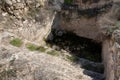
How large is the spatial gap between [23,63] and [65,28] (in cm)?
527

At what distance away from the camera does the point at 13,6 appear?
13688 millimetres

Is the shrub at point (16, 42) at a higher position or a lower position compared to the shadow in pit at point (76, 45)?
higher

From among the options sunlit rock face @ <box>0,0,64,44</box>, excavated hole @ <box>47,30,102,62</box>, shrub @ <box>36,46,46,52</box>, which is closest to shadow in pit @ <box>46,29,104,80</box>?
excavated hole @ <box>47,30,102,62</box>

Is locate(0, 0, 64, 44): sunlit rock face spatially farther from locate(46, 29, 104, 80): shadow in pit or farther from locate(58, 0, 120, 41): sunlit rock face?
locate(58, 0, 120, 41): sunlit rock face

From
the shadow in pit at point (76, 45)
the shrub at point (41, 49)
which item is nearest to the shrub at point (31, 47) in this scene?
the shrub at point (41, 49)

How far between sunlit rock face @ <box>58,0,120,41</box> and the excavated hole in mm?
310

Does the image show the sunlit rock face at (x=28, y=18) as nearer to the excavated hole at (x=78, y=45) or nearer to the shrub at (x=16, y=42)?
the excavated hole at (x=78, y=45)

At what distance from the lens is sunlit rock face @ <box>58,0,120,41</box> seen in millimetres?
14438

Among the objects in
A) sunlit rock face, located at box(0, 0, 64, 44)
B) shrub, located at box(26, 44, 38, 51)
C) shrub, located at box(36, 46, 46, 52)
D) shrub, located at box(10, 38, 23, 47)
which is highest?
sunlit rock face, located at box(0, 0, 64, 44)

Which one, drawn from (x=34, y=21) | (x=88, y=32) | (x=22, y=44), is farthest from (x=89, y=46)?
(x=22, y=44)

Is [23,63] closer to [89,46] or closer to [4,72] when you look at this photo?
[4,72]

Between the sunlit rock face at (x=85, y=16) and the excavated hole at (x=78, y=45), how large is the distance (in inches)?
12.2

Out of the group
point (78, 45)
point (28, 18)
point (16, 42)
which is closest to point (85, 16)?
point (78, 45)

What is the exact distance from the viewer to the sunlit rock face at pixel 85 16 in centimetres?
1444
